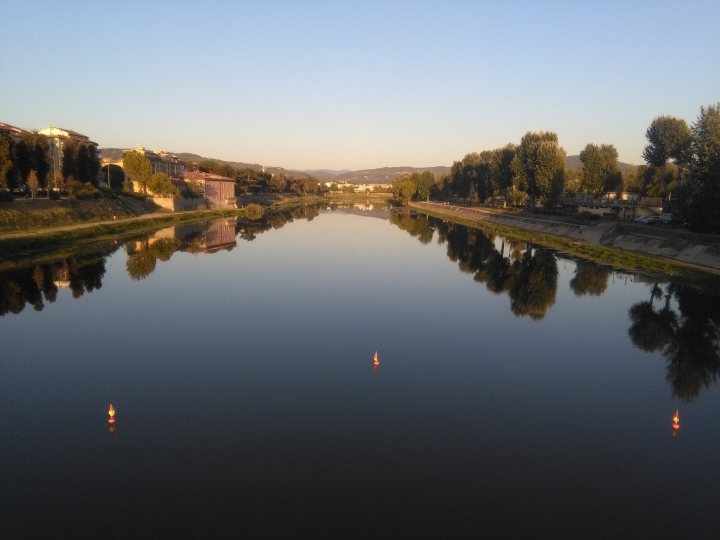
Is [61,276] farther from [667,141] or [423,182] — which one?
[423,182]

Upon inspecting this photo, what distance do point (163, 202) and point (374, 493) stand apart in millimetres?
60193

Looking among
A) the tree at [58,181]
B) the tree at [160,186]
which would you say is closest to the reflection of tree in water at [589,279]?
the tree at [58,181]

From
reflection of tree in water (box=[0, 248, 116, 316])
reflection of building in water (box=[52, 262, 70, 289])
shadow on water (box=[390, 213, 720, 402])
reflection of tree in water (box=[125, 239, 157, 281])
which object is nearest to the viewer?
shadow on water (box=[390, 213, 720, 402])

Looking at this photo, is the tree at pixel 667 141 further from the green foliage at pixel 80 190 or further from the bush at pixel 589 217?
the green foliage at pixel 80 190

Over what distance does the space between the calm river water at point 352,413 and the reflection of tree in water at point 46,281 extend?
0.19 metres

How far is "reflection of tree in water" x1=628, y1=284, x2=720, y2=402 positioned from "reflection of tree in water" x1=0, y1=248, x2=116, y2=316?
71.4 feet

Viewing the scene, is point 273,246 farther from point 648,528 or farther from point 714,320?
point 648,528

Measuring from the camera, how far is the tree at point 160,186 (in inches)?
2462

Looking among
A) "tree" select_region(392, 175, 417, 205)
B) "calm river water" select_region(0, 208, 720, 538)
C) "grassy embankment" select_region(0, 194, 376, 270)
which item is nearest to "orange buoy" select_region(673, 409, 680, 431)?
"calm river water" select_region(0, 208, 720, 538)

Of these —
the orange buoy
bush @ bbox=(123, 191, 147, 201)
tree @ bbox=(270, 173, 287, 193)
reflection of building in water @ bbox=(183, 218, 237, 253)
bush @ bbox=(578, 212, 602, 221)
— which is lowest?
the orange buoy

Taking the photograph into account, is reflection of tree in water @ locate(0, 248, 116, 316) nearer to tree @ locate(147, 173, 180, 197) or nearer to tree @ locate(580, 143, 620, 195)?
tree @ locate(147, 173, 180, 197)

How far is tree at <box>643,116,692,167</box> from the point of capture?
183ft

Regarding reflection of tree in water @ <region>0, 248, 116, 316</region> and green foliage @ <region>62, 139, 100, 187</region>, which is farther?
green foliage @ <region>62, 139, 100, 187</region>

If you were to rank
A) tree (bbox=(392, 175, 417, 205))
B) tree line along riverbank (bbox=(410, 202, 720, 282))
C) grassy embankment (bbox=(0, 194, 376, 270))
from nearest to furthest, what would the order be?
tree line along riverbank (bbox=(410, 202, 720, 282)), grassy embankment (bbox=(0, 194, 376, 270)), tree (bbox=(392, 175, 417, 205))
